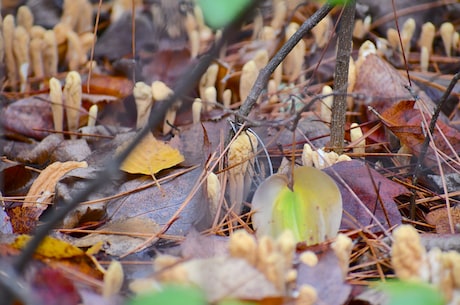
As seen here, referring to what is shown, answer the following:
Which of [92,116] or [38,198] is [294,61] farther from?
[38,198]

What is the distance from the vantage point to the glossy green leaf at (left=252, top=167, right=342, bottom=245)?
142 cm

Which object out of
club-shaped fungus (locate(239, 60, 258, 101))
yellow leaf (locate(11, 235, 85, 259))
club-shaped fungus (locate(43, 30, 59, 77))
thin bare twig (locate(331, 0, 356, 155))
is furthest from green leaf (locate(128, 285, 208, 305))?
club-shaped fungus (locate(43, 30, 59, 77))

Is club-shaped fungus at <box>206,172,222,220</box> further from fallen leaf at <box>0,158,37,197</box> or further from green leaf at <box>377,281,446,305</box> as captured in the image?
green leaf at <box>377,281,446,305</box>

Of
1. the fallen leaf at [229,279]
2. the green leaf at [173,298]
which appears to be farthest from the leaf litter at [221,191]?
the green leaf at [173,298]

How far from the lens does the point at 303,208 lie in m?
1.43

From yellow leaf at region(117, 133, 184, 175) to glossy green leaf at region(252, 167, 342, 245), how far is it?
1.58 ft

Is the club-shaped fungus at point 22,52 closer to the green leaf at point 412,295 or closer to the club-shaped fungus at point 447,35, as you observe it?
the club-shaped fungus at point 447,35

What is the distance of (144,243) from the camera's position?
4.98 feet

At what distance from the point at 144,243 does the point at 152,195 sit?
0.26m

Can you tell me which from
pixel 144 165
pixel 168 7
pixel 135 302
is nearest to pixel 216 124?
pixel 144 165

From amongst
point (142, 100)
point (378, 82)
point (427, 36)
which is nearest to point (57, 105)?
point (142, 100)

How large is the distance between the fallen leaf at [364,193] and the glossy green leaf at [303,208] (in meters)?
0.12

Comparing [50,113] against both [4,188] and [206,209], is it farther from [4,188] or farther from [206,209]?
[206,209]

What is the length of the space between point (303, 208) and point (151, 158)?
60 centimetres
